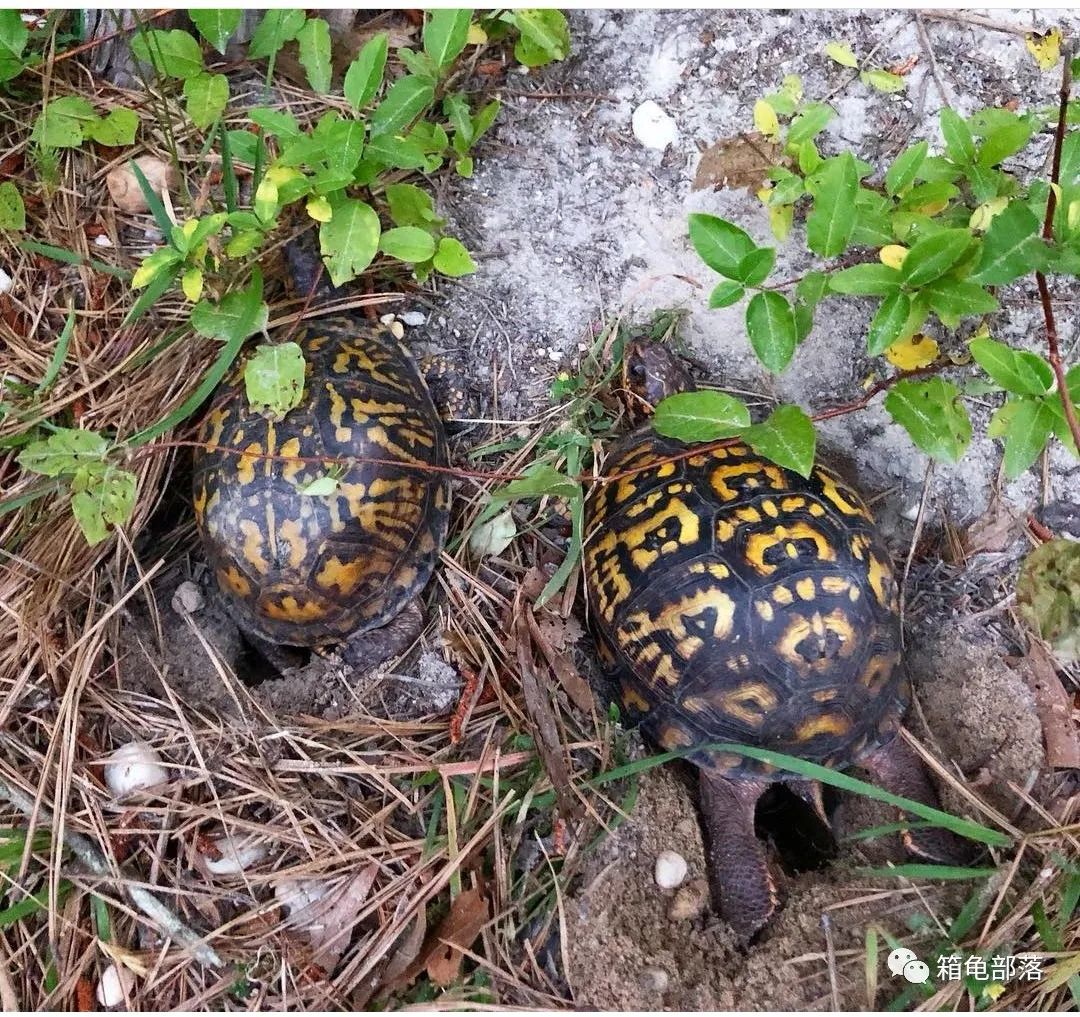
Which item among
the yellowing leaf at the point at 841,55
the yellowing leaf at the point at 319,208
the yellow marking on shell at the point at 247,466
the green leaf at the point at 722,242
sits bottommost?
the yellow marking on shell at the point at 247,466

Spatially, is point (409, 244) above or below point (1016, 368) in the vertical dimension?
below

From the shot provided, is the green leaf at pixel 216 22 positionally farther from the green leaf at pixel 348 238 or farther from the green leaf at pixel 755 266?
the green leaf at pixel 755 266

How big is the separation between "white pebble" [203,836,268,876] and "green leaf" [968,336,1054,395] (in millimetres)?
1672

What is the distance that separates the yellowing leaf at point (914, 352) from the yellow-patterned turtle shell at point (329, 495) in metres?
1.10

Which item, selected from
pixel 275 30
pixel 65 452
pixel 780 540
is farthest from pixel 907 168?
pixel 65 452

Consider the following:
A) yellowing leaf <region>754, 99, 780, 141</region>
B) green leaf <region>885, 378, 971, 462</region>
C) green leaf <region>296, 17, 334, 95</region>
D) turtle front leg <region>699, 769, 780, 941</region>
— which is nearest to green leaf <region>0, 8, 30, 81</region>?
green leaf <region>296, 17, 334, 95</region>

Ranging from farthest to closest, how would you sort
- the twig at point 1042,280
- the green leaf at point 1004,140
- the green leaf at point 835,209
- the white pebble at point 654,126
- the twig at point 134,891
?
the white pebble at point 654,126 → the twig at point 134,891 → the green leaf at point 1004,140 → the green leaf at point 835,209 → the twig at point 1042,280

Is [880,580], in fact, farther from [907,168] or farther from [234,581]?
[234,581]

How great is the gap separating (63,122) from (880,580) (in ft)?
6.91

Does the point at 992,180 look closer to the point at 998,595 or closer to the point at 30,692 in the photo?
the point at 998,595

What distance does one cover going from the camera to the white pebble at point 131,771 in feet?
6.01

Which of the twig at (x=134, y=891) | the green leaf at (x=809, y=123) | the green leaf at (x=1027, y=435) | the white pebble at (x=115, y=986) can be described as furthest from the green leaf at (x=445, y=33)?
the white pebble at (x=115, y=986)

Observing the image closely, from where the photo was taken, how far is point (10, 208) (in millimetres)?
1938

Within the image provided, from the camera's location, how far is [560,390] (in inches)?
83.6
